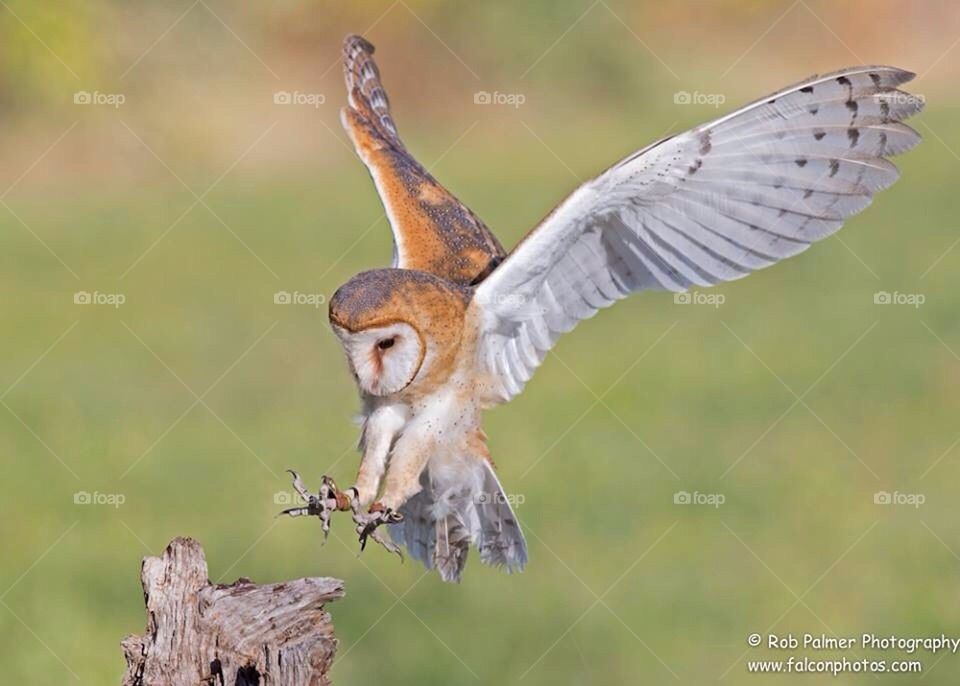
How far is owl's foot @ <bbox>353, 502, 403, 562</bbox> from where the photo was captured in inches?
232

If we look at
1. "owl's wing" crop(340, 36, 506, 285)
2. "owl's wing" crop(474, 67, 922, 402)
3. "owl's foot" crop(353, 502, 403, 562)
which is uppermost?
"owl's wing" crop(340, 36, 506, 285)

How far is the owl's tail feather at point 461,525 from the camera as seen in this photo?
6.42 meters

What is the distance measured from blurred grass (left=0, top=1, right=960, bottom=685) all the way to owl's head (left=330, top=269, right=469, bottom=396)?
2.65 metres

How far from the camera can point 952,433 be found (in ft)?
37.1

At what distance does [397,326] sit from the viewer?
5840 mm

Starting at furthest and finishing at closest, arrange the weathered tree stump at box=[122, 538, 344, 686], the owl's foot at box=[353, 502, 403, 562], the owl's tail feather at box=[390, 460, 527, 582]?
1. the owl's tail feather at box=[390, 460, 527, 582]
2. the owl's foot at box=[353, 502, 403, 562]
3. the weathered tree stump at box=[122, 538, 344, 686]

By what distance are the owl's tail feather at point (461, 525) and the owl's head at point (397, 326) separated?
49cm

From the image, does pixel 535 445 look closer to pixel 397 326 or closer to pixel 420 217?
pixel 420 217

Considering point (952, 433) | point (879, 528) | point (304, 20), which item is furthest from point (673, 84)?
point (879, 528)

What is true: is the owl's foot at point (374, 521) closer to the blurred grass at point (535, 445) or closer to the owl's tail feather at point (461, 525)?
the owl's tail feather at point (461, 525)

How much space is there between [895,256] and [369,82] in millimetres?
7287

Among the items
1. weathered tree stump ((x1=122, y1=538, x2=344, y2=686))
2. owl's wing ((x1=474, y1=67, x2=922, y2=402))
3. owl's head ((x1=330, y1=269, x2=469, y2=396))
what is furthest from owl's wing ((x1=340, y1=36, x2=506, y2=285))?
weathered tree stump ((x1=122, y1=538, x2=344, y2=686))

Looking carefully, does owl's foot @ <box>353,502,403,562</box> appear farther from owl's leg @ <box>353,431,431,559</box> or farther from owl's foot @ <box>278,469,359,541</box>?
owl's foot @ <box>278,469,359,541</box>

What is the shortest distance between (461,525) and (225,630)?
182cm
